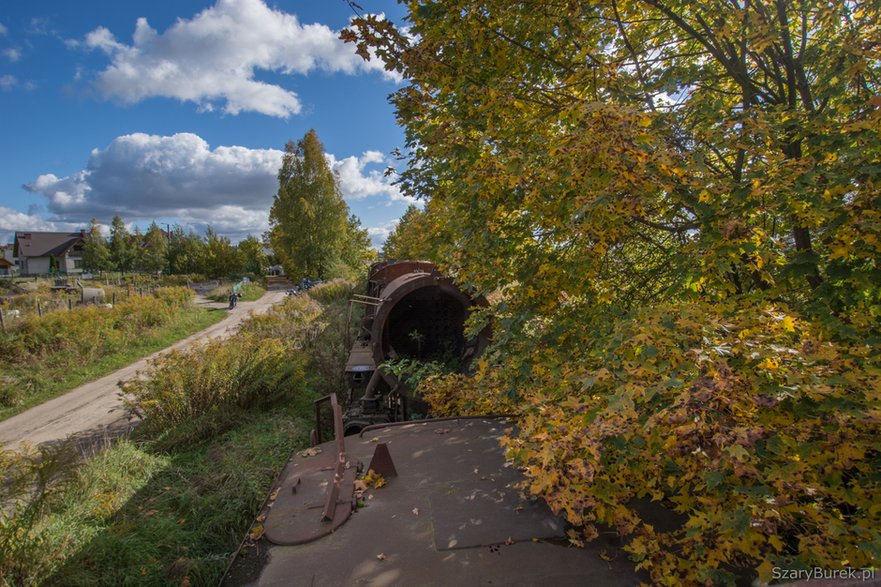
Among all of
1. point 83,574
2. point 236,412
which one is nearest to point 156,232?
point 236,412

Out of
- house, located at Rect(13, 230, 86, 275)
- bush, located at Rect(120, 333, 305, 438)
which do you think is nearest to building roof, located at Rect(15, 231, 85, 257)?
house, located at Rect(13, 230, 86, 275)

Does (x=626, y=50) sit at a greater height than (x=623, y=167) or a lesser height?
greater

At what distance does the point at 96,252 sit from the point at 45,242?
35.4 m

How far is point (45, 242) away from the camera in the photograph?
69688 millimetres

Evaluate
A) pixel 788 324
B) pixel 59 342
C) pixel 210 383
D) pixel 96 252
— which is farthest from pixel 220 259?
pixel 788 324

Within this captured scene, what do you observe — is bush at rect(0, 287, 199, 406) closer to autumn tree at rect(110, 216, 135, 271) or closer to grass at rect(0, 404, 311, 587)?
grass at rect(0, 404, 311, 587)

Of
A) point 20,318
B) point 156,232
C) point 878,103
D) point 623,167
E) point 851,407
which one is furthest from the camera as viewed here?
point 156,232

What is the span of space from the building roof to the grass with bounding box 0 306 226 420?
6886 cm

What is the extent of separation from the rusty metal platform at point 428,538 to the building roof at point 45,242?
84.3 metres

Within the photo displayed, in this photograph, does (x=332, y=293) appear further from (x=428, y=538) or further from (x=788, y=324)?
(x=788, y=324)

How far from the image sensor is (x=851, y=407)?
175 cm

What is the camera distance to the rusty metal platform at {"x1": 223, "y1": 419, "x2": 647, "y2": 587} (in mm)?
2207

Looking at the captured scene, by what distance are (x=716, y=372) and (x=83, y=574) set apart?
16.4ft

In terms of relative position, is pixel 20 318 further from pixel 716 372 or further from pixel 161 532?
pixel 716 372
